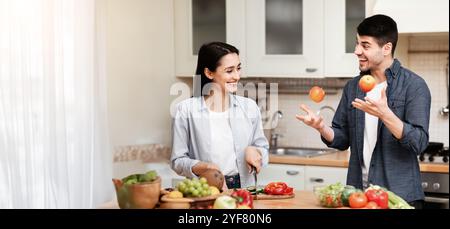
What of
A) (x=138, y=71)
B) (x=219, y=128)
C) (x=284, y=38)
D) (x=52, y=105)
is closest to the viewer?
(x=219, y=128)

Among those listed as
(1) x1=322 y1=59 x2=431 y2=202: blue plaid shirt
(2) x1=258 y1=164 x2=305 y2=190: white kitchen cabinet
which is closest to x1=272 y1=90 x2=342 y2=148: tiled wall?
(2) x1=258 y1=164 x2=305 y2=190: white kitchen cabinet

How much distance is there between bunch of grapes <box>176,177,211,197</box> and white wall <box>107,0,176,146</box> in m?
0.87

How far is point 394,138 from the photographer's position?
1.63 meters

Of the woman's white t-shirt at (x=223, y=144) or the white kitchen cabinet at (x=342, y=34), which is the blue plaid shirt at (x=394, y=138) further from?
the white kitchen cabinet at (x=342, y=34)

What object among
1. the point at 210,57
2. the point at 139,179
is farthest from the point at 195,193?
the point at 210,57

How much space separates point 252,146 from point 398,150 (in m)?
0.34

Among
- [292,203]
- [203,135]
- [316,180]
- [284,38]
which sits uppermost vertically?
[284,38]

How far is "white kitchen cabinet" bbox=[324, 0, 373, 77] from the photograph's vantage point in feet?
8.29

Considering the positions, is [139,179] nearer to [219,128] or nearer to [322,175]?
[219,128]

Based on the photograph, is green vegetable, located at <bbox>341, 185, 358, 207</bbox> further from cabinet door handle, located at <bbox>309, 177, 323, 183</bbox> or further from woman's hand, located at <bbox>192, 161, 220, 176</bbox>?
cabinet door handle, located at <bbox>309, 177, 323, 183</bbox>

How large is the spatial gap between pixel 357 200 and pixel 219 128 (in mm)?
443

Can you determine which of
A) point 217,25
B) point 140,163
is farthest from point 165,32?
point 140,163

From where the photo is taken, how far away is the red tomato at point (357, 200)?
4.58 ft

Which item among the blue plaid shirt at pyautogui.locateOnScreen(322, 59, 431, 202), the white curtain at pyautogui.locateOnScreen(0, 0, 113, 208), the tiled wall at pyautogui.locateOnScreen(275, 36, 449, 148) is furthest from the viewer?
the tiled wall at pyautogui.locateOnScreen(275, 36, 449, 148)
